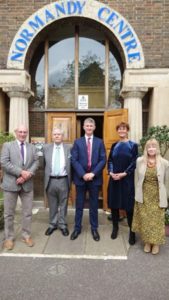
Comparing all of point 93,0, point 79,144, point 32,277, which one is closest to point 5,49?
point 93,0

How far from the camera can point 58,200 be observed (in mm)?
5164

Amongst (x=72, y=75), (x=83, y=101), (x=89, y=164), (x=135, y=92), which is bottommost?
(x=89, y=164)

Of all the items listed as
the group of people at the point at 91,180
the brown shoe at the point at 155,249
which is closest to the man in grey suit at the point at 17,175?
the group of people at the point at 91,180

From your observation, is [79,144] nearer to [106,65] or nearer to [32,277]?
[32,277]

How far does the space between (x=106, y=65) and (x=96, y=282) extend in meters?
4.88

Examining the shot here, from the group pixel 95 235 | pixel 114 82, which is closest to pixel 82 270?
pixel 95 235

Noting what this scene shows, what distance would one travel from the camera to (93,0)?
248 inches

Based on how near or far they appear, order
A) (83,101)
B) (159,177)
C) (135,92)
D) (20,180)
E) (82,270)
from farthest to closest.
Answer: (83,101)
(135,92)
(20,180)
(159,177)
(82,270)

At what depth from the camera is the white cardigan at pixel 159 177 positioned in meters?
4.30

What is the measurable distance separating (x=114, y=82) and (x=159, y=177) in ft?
11.0

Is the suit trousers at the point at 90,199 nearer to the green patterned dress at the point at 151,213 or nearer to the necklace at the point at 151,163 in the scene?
the green patterned dress at the point at 151,213

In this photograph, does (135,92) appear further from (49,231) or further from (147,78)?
(49,231)

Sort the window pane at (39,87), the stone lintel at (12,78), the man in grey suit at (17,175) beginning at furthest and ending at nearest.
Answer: the window pane at (39,87) → the stone lintel at (12,78) → the man in grey suit at (17,175)

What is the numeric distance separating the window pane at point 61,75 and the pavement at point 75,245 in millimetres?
2853
